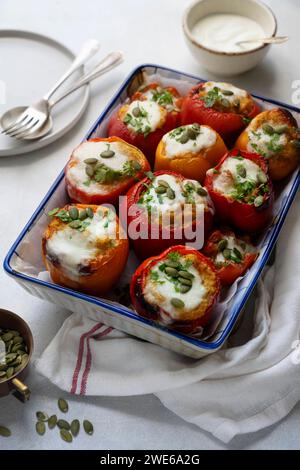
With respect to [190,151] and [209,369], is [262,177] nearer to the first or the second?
[190,151]

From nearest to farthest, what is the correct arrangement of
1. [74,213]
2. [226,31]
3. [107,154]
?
[74,213], [107,154], [226,31]

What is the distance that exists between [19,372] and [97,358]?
19 centimetres

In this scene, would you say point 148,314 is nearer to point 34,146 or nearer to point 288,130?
point 288,130

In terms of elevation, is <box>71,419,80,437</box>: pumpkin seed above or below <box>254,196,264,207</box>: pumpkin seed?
below

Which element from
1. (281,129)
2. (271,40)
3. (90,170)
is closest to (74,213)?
(90,170)

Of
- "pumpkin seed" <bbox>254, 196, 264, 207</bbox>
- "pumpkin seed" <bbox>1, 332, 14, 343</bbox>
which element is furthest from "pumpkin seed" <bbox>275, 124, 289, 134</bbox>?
"pumpkin seed" <bbox>1, 332, 14, 343</bbox>

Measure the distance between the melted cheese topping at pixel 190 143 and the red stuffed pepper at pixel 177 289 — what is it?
0.89ft

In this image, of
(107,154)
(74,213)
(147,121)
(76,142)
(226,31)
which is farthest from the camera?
(226,31)

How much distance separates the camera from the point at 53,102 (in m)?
1.87

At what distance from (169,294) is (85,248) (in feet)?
0.67

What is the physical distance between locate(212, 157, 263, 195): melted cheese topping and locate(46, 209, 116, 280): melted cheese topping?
27cm

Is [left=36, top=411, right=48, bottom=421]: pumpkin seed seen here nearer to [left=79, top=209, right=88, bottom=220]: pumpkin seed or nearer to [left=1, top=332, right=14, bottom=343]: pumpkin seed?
[left=1, top=332, right=14, bottom=343]: pumpkin seed

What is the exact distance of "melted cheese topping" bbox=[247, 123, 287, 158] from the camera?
153 cm

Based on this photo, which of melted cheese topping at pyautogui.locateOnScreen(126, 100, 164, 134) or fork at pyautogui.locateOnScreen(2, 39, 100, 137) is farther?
fork at pyautogui.locateOnScreen(2, 39, 100, 137)
